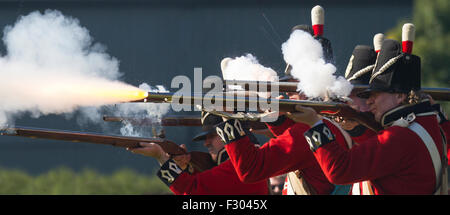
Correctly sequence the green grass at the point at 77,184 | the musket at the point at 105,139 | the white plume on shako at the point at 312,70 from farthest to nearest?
1. the green grass at the point at 77,184
2. the musket at the point at 105,139
3. the white plume on shako at the point at 312,70

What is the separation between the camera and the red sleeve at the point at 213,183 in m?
4.72

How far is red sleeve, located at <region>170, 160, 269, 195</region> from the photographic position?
472 cm

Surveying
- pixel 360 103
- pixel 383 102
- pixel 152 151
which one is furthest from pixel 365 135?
pixel 152 151

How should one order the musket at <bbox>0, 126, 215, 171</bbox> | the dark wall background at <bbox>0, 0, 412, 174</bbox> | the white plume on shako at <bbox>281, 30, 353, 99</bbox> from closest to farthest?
the white plume on shako at <bbox>281, 30, 353, 99</bbox> → the musket at <bbox>0, 126, 215, 171</bbox> → the dark wall background at <bbox>0, 0, 412, 174</bbox>

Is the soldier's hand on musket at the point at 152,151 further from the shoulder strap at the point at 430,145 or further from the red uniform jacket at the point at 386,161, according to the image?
the shoulder strap at the point at 430,145

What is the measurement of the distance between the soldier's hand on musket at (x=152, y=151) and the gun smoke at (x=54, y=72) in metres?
0.40

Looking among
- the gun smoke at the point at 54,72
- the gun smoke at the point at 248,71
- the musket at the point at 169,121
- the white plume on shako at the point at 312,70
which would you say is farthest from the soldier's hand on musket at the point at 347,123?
the gun smoke at the point at 54,72

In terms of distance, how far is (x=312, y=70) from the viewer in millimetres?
4246

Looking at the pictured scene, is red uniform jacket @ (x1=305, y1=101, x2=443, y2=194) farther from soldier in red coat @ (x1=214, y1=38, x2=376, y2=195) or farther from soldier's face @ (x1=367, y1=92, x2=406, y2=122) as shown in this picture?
soldier in red coat @ (x1=214, y1=38, x2=376, y2=195)

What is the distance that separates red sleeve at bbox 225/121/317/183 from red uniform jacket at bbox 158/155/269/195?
0.45 metres

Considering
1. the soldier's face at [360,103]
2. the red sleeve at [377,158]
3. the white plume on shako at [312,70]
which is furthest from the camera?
the soldier's face at [360,103]

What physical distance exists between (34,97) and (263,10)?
24.8 ft

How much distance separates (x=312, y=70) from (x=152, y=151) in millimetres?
1267

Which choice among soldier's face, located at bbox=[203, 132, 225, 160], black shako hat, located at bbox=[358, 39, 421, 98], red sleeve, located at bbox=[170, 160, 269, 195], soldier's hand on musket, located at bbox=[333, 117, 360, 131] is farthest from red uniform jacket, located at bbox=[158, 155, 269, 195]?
black shako hat, located at bbox=[358, 39, 421, 98]
